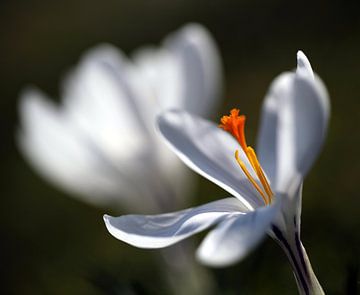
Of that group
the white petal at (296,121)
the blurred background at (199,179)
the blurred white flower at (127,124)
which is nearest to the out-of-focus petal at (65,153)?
the blurred white flower at (127,124)

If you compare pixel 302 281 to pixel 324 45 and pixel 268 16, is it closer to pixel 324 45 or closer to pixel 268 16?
pixel 324 45

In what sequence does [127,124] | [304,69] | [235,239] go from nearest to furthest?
[235,239] < [304,69] < [127,124]

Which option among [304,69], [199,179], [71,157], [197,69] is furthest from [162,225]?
[199,179]

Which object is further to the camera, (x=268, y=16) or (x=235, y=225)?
(x=268, y=16)

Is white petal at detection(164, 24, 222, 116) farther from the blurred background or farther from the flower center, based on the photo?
the flower center

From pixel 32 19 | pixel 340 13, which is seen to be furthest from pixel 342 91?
pixel 32 19

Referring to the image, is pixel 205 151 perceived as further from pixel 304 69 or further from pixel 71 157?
pixel 71 157

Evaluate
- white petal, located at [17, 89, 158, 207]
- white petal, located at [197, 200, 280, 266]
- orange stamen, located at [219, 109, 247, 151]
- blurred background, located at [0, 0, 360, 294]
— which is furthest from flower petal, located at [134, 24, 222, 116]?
white petal, located at [197, 200, 280, 266]
